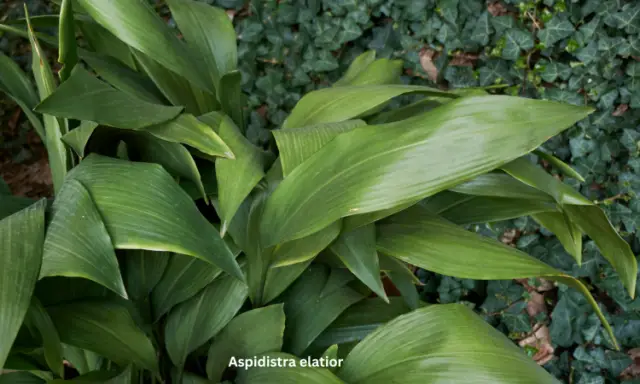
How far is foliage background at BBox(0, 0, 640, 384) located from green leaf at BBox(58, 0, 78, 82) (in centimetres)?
67

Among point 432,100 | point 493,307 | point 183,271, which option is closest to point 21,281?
point 183,271

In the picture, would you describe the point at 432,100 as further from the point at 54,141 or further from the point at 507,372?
the point at 54,141

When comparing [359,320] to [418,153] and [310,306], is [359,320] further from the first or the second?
[418,153]

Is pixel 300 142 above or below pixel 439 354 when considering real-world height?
above

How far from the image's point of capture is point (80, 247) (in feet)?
1.70

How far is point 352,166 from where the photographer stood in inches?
22.3

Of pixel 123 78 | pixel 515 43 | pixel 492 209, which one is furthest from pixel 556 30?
pixel 123 78

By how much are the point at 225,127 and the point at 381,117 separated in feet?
0.85

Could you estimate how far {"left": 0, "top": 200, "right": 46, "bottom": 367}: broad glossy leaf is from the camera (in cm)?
47

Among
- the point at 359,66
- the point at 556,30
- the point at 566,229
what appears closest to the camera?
the point at 566,229

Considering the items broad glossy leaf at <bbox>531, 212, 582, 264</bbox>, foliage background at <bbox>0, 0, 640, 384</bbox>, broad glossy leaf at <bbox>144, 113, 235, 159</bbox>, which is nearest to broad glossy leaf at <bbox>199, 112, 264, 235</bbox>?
broad glossy leaf at <bbox>144, 113, 235, 159</bbox>

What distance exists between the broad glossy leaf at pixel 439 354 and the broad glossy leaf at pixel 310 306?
9 centimetres

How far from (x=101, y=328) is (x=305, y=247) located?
28 centimetres

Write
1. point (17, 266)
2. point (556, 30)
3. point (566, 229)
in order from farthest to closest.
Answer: point (556, 30)
point (566, 229)
point (17, 266)
